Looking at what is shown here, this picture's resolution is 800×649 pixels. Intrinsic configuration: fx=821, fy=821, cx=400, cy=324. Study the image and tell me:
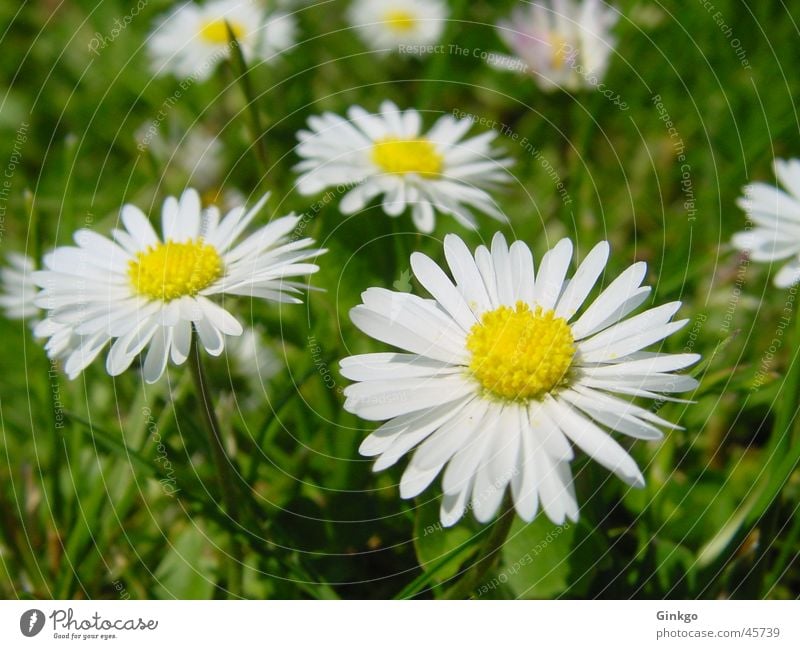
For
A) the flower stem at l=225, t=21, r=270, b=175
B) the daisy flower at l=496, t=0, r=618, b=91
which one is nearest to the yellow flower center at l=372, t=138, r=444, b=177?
the flower stem at l=225, t=21, r=270, b=175

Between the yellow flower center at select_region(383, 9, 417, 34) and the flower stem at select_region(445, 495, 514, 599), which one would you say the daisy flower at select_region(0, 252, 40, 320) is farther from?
the yellow flower center at select_region(383, 9, 417, 34)

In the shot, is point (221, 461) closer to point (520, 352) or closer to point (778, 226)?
point (520, 352)

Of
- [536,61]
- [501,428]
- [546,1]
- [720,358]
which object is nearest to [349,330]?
[501,428]

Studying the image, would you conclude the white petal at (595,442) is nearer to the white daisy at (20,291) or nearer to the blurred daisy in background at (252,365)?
the blurred daisy in background at (252,365)

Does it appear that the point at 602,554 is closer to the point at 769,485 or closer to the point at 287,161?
the point at 769,485
